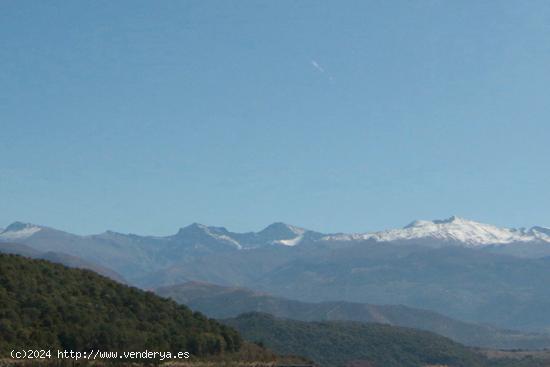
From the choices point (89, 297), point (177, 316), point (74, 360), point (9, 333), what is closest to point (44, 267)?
point (89, 297)

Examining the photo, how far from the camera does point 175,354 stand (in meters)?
112

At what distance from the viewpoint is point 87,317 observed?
11444 centimetres

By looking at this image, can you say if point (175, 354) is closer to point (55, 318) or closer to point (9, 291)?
point (55, 318)

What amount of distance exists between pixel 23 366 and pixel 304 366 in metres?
49.1

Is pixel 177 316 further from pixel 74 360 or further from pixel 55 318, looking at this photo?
pixel 74 360

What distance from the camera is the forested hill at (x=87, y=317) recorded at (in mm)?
107438

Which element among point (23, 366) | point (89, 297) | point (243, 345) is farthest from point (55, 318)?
point (243, 345)

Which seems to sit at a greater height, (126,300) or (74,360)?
(126,300)

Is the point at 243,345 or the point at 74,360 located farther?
the point at 243,345

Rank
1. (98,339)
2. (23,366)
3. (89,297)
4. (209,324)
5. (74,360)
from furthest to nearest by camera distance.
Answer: (209,324), (89,297), (98,339), (74,360), (23,366)

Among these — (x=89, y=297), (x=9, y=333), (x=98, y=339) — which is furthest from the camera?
(x=89, y=297)

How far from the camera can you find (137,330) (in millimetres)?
119250

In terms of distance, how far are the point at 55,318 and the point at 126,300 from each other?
21574 millimetres

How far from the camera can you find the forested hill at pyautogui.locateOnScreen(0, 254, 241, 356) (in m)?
107
